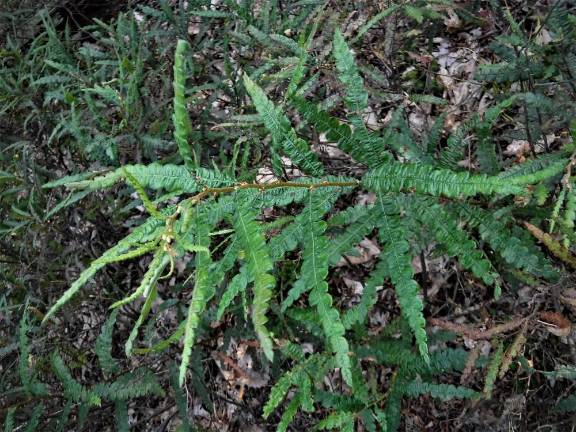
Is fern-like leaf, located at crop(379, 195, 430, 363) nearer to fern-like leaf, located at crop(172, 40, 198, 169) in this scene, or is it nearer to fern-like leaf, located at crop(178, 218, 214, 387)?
fern-like leaf, located at crop(178, 218, 214, 387)

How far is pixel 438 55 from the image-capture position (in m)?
3.19

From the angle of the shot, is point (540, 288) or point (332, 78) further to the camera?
point (332, 78)

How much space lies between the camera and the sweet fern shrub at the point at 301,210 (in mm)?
1276

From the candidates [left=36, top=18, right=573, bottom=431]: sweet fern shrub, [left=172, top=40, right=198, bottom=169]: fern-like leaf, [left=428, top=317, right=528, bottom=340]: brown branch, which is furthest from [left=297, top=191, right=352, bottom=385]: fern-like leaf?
[left=428, top=317, right=528, bottom=340]: brown branch

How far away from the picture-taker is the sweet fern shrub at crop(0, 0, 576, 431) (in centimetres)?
128

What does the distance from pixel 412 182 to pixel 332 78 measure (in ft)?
3.76

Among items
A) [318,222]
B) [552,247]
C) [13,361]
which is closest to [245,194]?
[318,222]

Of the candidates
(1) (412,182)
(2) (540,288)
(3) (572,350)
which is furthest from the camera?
(3) (572,350)

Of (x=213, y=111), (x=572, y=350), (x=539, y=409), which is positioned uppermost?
(x=213, y=111)

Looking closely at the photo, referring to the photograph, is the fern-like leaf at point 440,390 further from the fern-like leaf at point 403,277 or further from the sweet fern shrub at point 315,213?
the fern-like leaf at point 403,277

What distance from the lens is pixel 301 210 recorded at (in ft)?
8.55

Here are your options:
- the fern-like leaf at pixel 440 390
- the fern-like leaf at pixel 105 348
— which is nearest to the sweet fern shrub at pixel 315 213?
the fern-like leaf at pixel 440 390

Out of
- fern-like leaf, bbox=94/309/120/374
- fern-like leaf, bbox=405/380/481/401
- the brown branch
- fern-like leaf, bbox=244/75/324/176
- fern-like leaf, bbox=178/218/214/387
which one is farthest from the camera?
fern-like leaf, bbox=94/309/120/374

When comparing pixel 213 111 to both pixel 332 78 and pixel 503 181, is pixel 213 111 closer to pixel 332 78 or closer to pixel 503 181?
pixel 332 78
